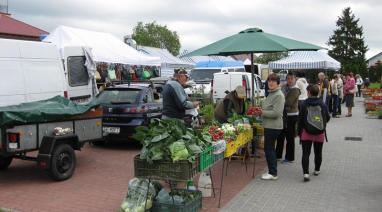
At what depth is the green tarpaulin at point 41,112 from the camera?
6.85 metres

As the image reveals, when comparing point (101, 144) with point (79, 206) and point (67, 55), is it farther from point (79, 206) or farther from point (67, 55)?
point (79, 206)

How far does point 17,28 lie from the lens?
35812mm

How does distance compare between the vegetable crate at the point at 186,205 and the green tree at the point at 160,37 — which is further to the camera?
the green tree at the point at 160,37

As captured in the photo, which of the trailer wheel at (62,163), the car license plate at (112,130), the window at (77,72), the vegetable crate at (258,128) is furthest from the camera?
the window at (77,72)

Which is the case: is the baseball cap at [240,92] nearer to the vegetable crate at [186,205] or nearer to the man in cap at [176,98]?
the man in cap at [176,98]

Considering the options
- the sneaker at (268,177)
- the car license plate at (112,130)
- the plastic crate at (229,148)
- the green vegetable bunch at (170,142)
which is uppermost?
the green vegetable bunch at (170,142)

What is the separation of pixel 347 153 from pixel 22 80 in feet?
25.0

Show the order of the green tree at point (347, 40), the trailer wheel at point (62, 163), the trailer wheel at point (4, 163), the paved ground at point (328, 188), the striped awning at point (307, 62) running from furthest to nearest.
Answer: the green tree at point (347, 40), the striped awning at point (307, 62), the trailer wheel at point (4, 163), the trailer wheel at point (62, 163), the paved ground at point (328, 188)

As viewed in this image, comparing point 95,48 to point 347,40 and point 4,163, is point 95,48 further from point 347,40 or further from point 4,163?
point 347,40

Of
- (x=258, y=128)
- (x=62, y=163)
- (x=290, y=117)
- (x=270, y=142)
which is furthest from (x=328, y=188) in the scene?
(x=62, y=163)

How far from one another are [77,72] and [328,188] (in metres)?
8.32

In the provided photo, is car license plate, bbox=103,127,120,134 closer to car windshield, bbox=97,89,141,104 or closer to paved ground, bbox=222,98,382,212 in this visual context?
car windshield, bbox=97,89,141,104

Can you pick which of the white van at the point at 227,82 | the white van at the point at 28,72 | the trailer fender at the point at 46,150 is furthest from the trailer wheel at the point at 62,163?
the white van at the point at 227,82

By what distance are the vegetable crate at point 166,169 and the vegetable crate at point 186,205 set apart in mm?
458
